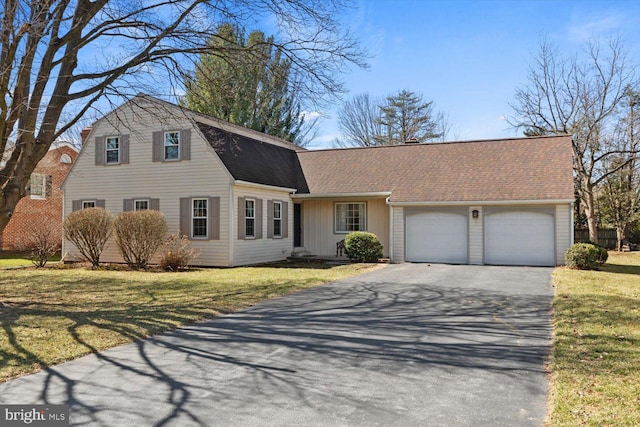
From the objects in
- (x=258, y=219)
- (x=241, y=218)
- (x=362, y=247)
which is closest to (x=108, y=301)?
(x=241, y=218)

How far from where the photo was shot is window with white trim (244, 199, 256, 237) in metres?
17.7

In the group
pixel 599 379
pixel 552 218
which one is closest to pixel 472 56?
pixel 552 218

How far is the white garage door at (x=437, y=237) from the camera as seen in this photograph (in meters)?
18.2

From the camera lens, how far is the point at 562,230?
16859 millimetres

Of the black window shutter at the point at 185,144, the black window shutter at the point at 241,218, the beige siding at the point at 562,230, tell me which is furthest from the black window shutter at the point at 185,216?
the beige siding at the point at 562,230

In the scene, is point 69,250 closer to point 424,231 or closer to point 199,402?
point 424,231

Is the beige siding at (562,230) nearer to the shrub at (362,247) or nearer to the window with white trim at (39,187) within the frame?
the shrub at (362,247)

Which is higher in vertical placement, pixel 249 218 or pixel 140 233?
pixel 249 218

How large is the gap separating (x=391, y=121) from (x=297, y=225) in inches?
752

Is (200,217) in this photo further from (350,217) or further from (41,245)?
(350,217)

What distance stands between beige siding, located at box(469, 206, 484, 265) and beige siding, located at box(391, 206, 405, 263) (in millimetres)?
2495

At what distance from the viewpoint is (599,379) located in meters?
4.96

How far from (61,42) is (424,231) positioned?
1333cm

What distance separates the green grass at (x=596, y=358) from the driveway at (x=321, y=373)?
23cm
